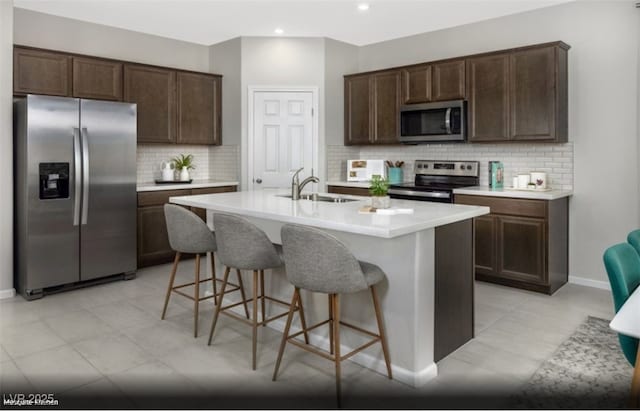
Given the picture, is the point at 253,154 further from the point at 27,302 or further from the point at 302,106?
the point at 27,302

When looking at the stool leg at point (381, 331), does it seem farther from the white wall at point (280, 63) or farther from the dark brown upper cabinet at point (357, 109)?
the white wall at point (280, 63)

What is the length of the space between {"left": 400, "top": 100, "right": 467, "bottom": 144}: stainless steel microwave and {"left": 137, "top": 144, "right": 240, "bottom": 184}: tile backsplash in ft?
7.19

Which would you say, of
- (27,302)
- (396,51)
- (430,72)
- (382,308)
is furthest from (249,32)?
(382,308)

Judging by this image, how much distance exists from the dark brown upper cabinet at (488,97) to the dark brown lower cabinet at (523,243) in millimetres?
738

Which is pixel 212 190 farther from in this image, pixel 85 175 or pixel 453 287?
pixel 453 287

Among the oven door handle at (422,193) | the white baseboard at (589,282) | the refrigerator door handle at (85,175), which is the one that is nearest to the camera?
the refrigerator door handle at (85,175)

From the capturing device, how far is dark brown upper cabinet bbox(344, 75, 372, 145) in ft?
19.3

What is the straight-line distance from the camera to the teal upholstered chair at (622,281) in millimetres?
1889

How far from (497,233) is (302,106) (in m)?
2.88

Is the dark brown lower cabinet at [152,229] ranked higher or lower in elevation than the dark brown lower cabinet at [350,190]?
lower

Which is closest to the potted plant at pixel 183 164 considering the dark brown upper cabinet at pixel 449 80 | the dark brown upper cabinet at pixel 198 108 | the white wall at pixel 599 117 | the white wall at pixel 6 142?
the dark brown upper cabinet at pixel 198 108

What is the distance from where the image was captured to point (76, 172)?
4.24m

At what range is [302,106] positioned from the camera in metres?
5.92

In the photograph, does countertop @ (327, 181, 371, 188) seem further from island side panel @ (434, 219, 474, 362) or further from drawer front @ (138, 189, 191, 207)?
island side panel @ (434, 219, 474, 362)
